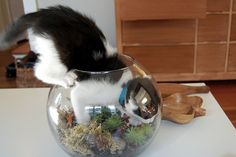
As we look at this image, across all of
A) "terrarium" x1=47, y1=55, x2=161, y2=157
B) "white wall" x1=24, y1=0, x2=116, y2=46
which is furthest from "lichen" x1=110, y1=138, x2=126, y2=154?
"white wall" x1=24, y1=0, x2=116, y2=46

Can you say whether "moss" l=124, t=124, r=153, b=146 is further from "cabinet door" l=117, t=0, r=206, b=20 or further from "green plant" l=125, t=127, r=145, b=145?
"cabinet door" l=117, t=0, r=206, b=20

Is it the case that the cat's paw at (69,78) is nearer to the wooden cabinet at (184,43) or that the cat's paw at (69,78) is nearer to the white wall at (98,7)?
the wooden cabinet at (184,43)

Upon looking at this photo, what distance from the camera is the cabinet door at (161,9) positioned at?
6.41 feet

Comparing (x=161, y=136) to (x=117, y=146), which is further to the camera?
(x=161, y=136)

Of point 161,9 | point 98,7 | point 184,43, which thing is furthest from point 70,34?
point 98,7

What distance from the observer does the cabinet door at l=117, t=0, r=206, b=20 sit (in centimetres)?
195

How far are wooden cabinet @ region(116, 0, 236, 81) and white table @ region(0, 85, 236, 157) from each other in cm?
123

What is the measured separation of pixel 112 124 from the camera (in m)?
0.65

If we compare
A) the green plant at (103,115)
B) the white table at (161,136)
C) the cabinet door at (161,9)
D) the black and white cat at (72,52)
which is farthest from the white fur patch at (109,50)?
the cabinet door at (161,9)

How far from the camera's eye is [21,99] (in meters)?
1.00

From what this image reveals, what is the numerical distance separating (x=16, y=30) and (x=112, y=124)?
0.27 meters

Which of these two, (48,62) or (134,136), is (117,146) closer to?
(134,136)

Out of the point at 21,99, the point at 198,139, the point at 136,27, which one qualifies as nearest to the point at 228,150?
the point at 198,139

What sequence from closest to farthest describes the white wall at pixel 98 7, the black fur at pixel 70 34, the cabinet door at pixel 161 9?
the black fur at pixel 70 34 → the cabinet door at pixel 161 9 → the white wall at pixel 98 7
